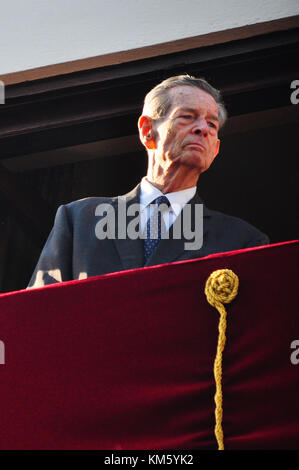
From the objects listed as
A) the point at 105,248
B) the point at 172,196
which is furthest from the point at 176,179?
the point at 105,248

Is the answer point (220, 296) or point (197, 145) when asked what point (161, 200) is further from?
point (220, 296)

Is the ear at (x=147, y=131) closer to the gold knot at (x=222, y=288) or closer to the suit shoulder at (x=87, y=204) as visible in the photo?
the suit shoulder at (x=87, y=204)

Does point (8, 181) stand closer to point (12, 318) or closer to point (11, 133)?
point (11, 133)

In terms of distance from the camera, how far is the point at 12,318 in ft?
4.19

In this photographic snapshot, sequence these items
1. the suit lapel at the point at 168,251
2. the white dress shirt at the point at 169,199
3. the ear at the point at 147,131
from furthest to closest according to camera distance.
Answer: the ear at the point at 147,131 → the white dress shirt at the point at 169,199 → the suit lapel at the point at 168,251

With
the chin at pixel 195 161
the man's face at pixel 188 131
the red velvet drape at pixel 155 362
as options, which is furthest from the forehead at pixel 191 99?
the red velvet drape at pixel 155 362

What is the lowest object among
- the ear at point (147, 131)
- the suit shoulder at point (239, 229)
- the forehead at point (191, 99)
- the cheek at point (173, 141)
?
the suit shoulder at point (239, 229)

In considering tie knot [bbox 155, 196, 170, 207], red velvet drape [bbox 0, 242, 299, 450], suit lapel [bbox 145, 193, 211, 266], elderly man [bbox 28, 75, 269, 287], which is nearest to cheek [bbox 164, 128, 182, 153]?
elderly man [bbox 28, 75, 269, 287]

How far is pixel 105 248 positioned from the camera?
152 cm

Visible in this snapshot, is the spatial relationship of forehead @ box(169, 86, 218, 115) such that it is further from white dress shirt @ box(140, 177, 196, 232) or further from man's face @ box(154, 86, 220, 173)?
white dress shirt @ box(140, 177, 196, 232)

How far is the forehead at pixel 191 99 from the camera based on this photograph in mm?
1647

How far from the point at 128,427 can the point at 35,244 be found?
70.1 inches

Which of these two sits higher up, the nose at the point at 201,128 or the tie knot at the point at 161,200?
the nose at the point at 201,128

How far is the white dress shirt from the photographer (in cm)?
159
